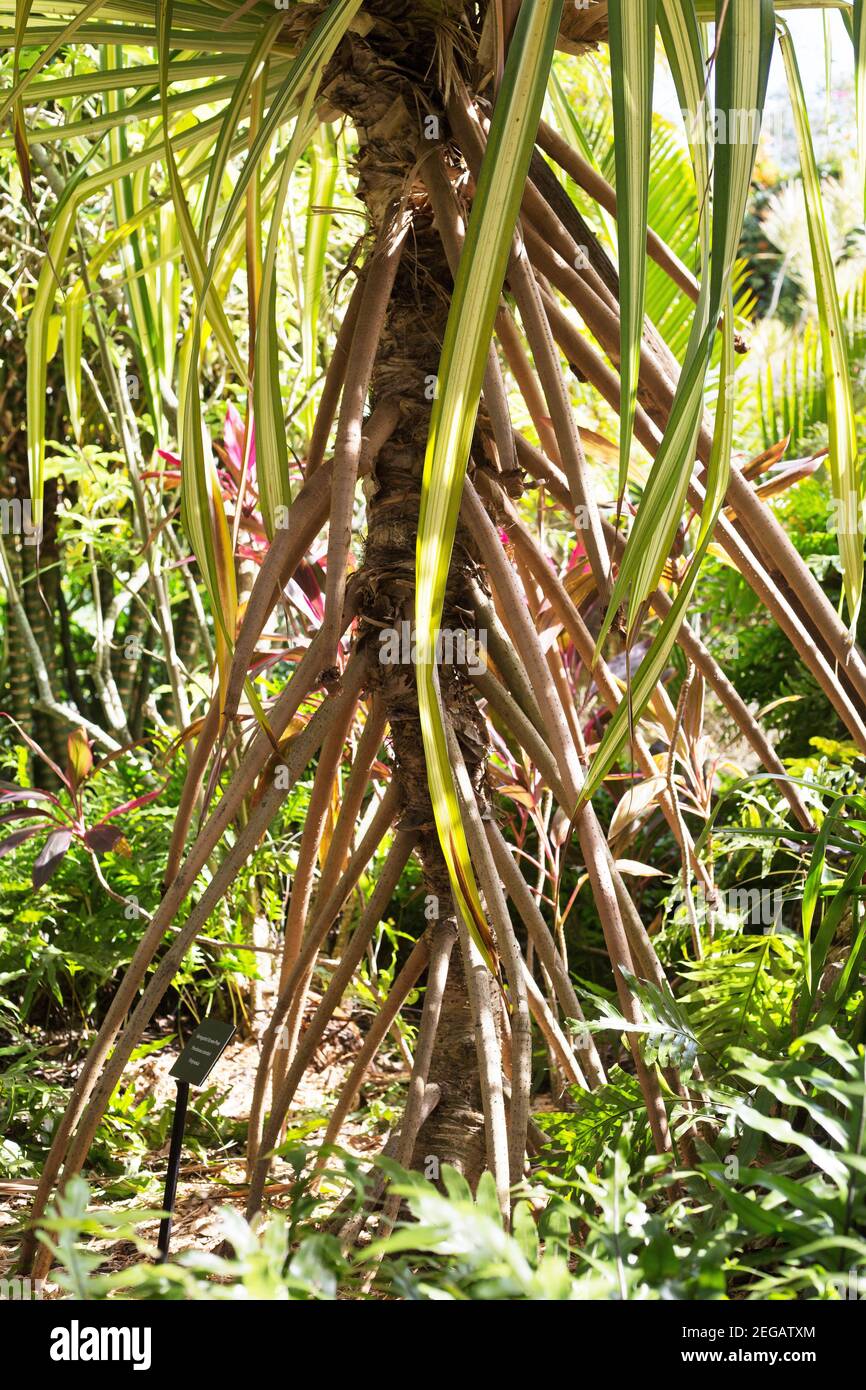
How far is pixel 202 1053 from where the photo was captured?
89cm

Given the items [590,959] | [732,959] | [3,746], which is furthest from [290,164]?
[3,746]

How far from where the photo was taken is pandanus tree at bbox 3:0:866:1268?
0.62 m

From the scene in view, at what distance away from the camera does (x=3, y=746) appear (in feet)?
8.40

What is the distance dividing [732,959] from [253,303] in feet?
2.17

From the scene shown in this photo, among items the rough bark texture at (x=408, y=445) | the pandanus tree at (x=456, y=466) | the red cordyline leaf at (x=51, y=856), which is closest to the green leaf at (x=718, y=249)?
the pandanus tree at (x=456, y=466)

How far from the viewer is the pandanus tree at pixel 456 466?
Answer: 2.02 feet

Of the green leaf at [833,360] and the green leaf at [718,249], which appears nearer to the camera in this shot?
the green leaf at [718,249]

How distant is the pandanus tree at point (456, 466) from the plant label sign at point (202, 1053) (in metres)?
0.06

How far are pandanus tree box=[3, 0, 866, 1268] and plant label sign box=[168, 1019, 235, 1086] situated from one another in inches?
2.3
